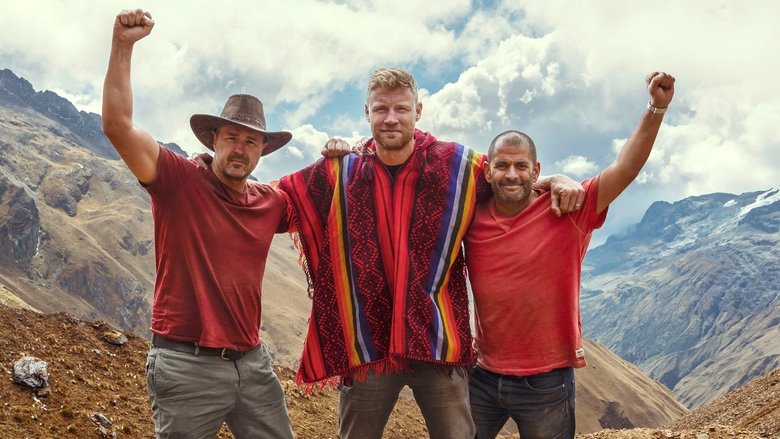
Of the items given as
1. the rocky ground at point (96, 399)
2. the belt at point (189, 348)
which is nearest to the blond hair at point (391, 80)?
the belt at point (189, 348)

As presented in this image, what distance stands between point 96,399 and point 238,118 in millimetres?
7338

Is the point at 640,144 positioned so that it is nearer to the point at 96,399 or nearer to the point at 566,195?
the point at 566,195

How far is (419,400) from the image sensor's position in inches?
201

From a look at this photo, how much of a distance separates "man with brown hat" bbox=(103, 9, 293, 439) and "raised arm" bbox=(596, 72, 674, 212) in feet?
9.28

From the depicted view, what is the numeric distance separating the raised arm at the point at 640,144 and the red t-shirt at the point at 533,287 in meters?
0.12

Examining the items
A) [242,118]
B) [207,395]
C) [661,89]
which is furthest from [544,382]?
[242,118]

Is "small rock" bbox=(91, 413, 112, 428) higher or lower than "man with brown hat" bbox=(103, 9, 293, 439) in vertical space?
Result: lower

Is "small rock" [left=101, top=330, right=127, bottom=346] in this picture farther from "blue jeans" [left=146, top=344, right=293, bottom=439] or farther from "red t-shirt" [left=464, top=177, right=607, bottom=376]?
"red t-shirt" [left=464, top=177, right=607, bottom=376]

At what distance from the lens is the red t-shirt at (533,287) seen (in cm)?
512

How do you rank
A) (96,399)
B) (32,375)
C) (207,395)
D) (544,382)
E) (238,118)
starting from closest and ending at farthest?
(207,395) < (544,382) < (238,118) < (32,375) < (96,399)

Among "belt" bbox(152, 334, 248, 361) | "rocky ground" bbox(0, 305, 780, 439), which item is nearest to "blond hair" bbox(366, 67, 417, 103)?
"belt" bbox(152, 334, 248, 361)

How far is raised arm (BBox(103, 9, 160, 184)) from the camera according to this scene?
4.58m

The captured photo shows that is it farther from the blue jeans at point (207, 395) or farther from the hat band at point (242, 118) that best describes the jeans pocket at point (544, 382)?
the hat band at point (242, 118)

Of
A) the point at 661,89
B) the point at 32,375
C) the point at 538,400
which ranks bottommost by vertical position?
the point at 32,375
